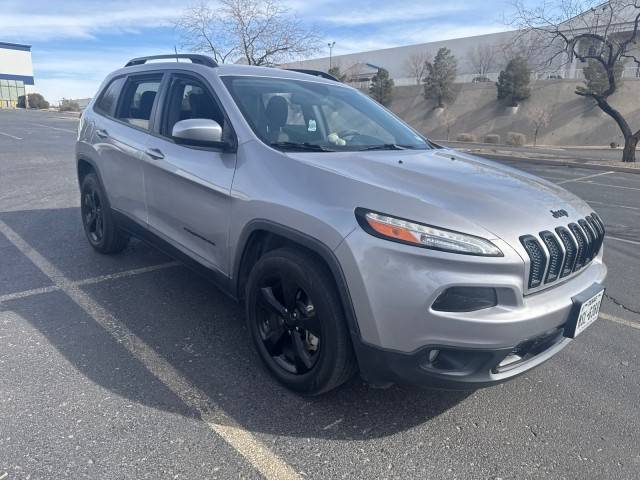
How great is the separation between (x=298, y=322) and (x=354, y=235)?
0.64 metres

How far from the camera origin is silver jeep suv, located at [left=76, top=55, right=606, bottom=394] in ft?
6.90

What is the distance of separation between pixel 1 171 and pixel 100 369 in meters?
9.34

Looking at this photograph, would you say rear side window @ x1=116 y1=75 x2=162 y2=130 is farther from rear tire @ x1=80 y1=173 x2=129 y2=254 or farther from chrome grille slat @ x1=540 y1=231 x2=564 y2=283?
chrome grille slat @ x1=540 y1=231 x2=564 y2=283

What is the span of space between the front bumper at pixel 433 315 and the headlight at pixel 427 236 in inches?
1.2

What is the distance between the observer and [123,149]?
13.5 feet

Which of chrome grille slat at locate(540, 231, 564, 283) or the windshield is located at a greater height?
the windshield

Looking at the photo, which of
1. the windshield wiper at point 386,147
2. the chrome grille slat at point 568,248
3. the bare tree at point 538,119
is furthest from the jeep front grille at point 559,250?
the bare tree at point 538,119

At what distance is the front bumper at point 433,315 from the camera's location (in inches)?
81.4

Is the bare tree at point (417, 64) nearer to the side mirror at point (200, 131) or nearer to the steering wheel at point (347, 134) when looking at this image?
the steering wheel at point (347, 134)

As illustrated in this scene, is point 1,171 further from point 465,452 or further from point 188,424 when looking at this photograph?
point 465,452

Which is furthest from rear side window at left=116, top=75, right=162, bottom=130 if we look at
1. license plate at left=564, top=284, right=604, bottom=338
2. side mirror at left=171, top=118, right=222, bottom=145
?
license plate at left=564, top=284, right=604, bottom=338

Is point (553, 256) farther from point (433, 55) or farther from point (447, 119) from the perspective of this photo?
point (433, 55)

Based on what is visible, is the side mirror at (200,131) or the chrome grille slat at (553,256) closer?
the chrome grille slat at (553,256)

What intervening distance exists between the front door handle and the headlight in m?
1.99
